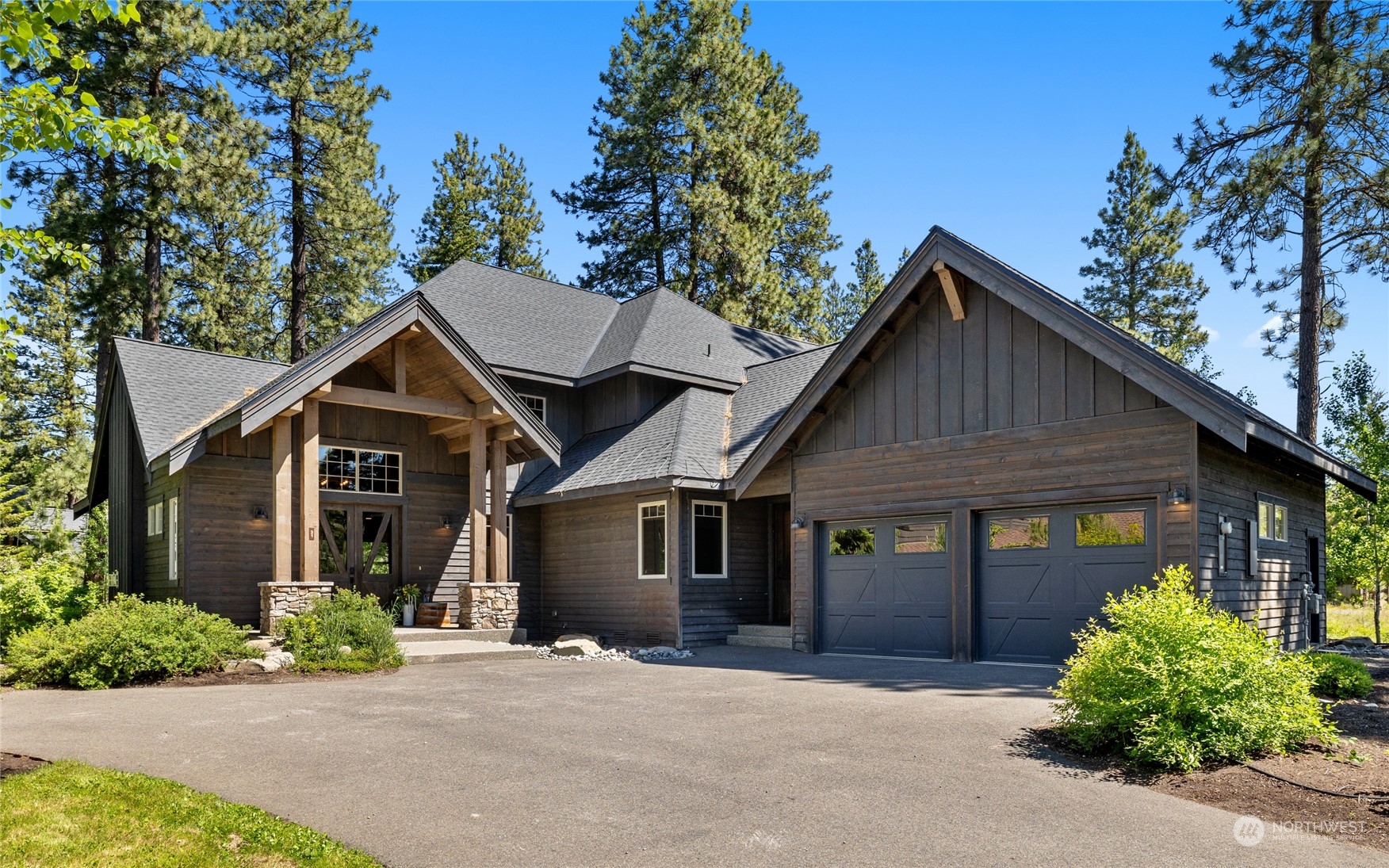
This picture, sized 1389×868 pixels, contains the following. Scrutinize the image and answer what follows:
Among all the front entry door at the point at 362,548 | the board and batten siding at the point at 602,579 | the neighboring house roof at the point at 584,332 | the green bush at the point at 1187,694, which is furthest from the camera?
the neighboring house roof at the point at 584,332

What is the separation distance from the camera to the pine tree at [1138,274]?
35781mm

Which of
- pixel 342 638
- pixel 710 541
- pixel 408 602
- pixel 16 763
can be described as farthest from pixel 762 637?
pixel 16 763

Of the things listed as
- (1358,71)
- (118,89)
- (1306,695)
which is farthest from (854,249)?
(1306,695)

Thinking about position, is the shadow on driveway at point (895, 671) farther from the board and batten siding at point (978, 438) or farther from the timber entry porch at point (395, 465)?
the timber entry porch at point (395, 465)

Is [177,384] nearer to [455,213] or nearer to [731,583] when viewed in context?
[731,583]

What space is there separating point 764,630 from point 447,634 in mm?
5270

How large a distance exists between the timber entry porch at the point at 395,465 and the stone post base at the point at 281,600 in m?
0.02

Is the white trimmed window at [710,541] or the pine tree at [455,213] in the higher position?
the pine tree at [455,213]

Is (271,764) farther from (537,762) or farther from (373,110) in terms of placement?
(373,110)

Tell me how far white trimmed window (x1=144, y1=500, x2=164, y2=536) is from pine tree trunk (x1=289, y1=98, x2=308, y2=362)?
8749mm

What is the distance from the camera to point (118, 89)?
874 inches

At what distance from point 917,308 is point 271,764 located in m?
10.3

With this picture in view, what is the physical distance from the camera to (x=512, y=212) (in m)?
35.8

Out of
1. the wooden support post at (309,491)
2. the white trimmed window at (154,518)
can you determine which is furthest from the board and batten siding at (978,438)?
the white trimmed window at (154,518)
